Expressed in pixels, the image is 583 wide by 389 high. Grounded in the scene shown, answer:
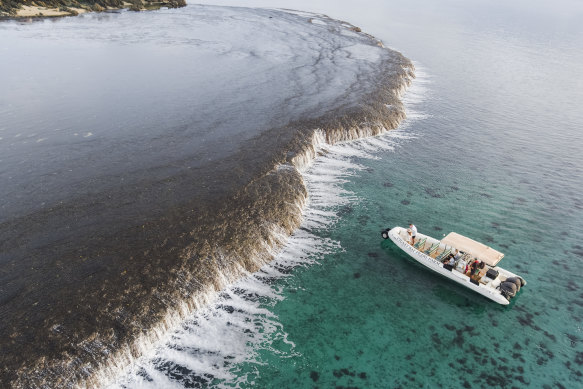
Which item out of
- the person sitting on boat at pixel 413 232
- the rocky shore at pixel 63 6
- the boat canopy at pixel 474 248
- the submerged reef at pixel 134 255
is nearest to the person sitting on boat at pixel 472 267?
the boat canopy at pixel 474 248

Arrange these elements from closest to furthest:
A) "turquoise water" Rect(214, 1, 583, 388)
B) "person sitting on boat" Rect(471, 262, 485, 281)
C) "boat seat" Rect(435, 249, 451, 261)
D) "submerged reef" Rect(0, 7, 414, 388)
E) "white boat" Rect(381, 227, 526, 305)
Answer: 1. "submerged reef" Rect(0, 7, 414, 388)
2. "turquoise water" Rect(214, 1, 583, 388)
3. "white boat" Rect(381, 227, 526, 305)
4. "person sitting on boat" Rect(471, 262, 485, 281)
5. "boat seat" Rect(435, 249, 451, 261)

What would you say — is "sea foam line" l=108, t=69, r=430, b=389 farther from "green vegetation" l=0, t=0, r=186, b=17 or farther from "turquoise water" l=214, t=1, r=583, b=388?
"green vegetation" l=0, t=0, r=186, b=17

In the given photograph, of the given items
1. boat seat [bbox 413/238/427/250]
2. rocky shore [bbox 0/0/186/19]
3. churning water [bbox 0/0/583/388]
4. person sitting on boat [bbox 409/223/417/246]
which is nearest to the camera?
churning water [bbox 0/0/583/388]

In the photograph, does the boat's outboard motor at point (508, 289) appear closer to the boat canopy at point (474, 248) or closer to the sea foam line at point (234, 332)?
the boat canopy at point (474, 248)

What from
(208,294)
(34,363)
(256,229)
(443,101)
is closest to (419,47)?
(443,101)

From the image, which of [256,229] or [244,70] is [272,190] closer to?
[256,229]

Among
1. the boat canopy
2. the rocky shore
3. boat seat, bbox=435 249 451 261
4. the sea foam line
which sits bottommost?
the sea foam line

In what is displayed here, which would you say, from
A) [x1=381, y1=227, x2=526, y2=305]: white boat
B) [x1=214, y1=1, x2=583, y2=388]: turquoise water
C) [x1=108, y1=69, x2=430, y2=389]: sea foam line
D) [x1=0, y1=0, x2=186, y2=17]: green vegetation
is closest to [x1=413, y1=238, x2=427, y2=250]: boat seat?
[x1=381, y1=227, x2=526, y2=305]: white boat
